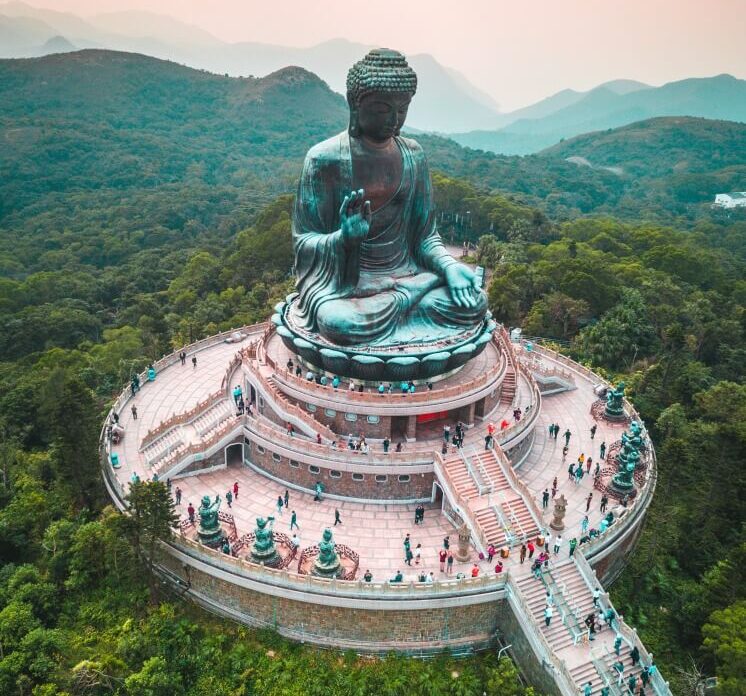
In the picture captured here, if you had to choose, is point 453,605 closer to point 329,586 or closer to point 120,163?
point 329,586

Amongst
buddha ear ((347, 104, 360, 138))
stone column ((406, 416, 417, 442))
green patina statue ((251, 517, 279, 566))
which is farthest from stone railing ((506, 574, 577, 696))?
buddha ear ((347, 104, 360, 138))

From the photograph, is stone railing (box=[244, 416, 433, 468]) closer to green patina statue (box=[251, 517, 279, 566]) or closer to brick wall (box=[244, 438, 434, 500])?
brick wall (box=[244, 438, 434, 500])

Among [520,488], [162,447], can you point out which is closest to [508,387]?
[520,488]

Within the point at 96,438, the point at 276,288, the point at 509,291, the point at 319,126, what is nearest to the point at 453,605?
the point at 96,438

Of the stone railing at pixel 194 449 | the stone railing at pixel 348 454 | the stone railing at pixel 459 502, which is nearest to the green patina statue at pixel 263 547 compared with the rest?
the stone railing at pixel 348 454

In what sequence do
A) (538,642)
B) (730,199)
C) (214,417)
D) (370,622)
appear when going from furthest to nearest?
(730,199) < (214,417) < (370,622) < (538,642)

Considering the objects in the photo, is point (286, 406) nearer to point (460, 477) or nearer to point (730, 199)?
point (460, 477)
